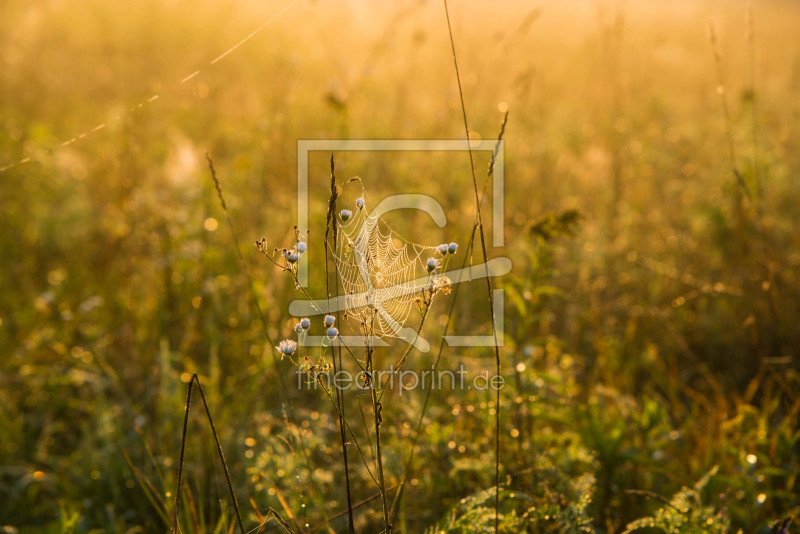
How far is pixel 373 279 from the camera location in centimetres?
175

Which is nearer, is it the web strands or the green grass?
the web strands

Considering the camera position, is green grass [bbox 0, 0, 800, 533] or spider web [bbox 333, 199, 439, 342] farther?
green grass [bbox 0, 0, 800, 533]

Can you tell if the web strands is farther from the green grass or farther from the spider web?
the green grass

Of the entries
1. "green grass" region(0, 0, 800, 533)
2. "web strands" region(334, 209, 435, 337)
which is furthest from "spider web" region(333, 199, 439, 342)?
"green grass" region(0, 0, 800, 533)

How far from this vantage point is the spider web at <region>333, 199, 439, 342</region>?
128 centimetres

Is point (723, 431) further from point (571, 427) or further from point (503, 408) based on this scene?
point (503, 408)

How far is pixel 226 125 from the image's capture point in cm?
513

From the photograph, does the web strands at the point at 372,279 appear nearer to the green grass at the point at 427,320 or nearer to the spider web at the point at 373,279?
the spider web at the point at 373,279

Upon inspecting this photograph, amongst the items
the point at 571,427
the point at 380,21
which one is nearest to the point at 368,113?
the point at 380,21

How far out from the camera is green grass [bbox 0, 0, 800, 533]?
1895mm

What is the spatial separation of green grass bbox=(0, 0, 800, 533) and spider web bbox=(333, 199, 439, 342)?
34cm

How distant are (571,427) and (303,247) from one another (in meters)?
1.44

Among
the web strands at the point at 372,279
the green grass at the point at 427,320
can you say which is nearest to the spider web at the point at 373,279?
the web strands at the point at 372,279

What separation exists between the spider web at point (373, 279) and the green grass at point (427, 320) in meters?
0.34
